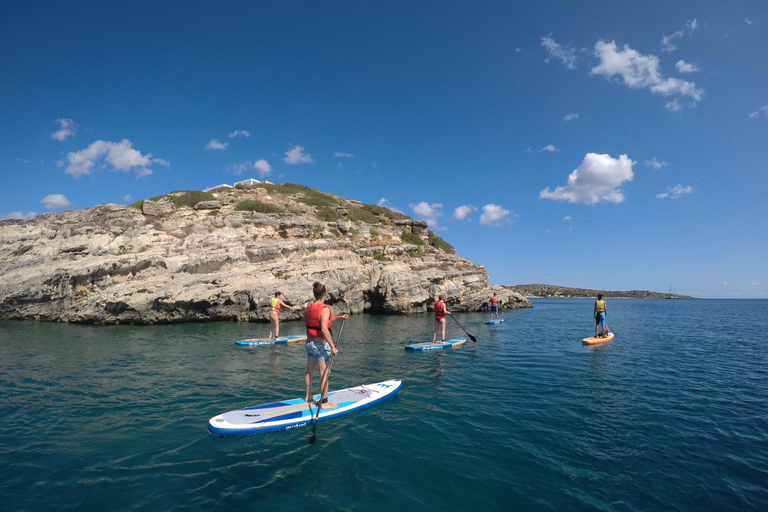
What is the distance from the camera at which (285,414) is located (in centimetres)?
853

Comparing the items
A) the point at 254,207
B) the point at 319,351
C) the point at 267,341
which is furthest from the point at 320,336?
the point at 254,207

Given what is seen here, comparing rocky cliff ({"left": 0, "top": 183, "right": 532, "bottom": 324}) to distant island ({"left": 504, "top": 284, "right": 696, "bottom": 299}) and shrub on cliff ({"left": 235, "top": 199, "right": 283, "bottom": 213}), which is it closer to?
shrub on cliff ({"left": 235, "top": 199, "right": 283, "bottom": 213})

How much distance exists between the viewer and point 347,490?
5969 mm

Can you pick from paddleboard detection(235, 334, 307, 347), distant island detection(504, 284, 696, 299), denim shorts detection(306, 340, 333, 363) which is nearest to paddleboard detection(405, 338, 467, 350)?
paddleboard detection(235, 334, 307, 347)

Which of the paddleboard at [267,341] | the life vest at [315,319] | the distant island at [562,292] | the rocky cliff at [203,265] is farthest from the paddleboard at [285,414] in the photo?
the distant island at [562,292]

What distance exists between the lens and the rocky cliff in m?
29.6

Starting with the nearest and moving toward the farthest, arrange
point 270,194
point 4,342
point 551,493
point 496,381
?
point 551,493
point 496,381
point 4,342
point 270,194

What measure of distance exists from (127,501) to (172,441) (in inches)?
82.4

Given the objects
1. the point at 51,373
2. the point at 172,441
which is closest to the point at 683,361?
the point at 172,441

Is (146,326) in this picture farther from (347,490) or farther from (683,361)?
(683,361)

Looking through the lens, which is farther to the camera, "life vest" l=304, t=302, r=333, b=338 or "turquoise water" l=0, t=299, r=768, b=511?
"life vest" l=304, t=302, r=333, b=338

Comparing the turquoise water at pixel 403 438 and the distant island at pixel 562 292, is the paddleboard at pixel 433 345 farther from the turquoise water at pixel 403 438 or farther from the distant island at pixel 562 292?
the distant island at pixel 562 292

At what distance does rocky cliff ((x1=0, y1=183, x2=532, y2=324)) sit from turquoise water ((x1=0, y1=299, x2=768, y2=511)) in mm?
14297

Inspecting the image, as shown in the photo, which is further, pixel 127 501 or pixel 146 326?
pixel 146 326
